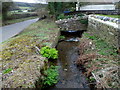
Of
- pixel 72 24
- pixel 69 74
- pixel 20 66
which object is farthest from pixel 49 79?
pixel 72 24

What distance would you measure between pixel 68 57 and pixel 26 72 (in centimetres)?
435

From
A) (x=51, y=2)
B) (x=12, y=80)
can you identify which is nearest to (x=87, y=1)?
(x=51, y=2)

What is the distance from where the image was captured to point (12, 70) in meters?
4.73

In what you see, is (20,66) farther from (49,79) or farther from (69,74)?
(69,74)

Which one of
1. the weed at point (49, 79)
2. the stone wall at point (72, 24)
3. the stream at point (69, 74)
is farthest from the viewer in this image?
the stone wall at point (72, 24)

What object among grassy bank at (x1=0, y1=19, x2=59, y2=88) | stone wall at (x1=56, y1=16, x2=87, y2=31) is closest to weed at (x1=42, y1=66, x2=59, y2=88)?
grassy bank at (x1=0, y1=19, x2=59, y2=88)

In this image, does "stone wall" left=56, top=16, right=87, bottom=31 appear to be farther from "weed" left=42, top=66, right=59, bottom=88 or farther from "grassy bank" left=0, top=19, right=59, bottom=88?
"weed" left=42, top=66, right=59, bottom=88

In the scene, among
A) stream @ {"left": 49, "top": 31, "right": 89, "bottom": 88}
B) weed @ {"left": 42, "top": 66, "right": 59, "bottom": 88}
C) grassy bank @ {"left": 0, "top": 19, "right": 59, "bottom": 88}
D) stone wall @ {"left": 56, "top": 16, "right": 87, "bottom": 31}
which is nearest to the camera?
grassy bank @ {"left": 0, "top": 19, "right": 59, "bottom": 88}

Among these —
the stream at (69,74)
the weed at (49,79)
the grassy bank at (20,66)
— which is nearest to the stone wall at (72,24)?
the stream at (69,74)

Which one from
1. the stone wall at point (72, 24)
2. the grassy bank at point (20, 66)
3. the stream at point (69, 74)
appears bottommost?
the stream at point (69, 74)

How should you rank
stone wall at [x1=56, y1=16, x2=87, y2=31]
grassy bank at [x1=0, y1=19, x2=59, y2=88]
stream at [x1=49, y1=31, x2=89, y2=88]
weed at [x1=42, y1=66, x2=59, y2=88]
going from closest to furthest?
grassy bank at [x1=0, y1=19, x2=59, y2=88] → weed at [x1=42, y1=66, x2=59, y2=88] → stream at [x1=49, y1=31, x2=89, y2=88] → stone wall at [x1=56, y1=16, x2=87, y2=31]

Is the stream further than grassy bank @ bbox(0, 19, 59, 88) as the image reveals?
Yes

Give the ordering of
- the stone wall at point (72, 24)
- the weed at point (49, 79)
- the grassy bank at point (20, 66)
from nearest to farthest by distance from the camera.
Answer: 1. the grassy bank at point (20, 66)
2. the weed at point (49, 79)
3. the stone wall at point (72, 24)

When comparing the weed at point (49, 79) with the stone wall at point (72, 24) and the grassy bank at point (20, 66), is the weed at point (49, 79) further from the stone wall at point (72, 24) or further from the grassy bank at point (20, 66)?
the stone wall at point (72, 24)
